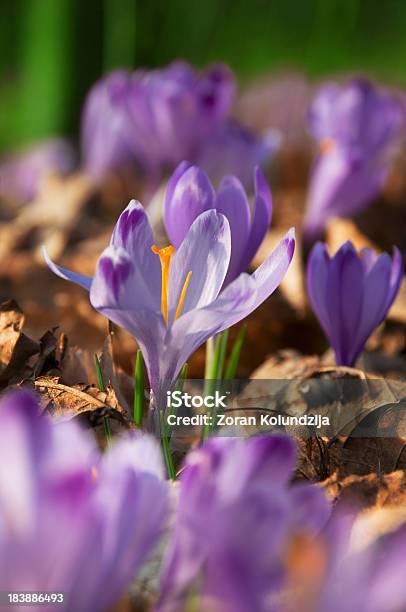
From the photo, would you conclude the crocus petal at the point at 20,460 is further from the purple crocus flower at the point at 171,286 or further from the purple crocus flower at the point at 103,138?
the purple crocus flower at the point at 103,138

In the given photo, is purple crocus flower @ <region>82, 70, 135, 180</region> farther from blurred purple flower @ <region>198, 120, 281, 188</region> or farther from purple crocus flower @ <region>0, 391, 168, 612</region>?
purple crocus flower @ <region>0, 391, 168, 612</region>

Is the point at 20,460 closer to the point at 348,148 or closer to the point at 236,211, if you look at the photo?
the point at 236,211

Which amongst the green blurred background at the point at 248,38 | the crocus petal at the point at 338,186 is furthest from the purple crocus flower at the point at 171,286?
the green blurred background at the point at 248,38

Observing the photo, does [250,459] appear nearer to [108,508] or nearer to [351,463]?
[108,508]

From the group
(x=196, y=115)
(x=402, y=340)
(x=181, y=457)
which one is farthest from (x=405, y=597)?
(x=196, y=115)

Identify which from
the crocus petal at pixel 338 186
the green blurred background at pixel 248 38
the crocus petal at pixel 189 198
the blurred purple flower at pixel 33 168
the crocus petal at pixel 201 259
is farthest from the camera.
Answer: the green blurred background at pixel 248 38

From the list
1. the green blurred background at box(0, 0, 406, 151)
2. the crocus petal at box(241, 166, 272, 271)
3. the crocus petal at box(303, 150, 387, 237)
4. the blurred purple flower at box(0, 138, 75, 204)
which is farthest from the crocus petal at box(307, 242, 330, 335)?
the green blurred background at box(0, 0, 406, 151)
